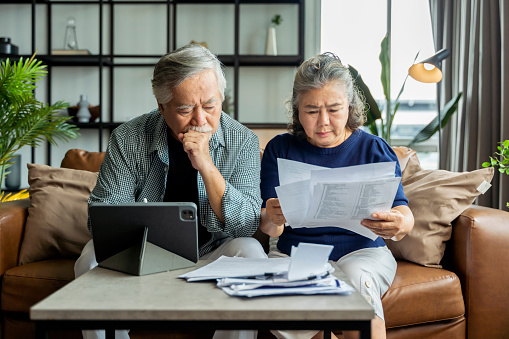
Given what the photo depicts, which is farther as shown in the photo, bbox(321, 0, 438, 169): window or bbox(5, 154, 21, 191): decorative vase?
bbox(321, 0, 438, 169): window

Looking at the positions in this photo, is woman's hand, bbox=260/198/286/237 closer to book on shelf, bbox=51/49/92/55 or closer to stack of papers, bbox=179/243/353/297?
stack of papers, bbox=179/243/353/297

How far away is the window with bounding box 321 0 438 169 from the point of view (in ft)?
14.7

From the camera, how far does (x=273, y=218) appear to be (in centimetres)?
151

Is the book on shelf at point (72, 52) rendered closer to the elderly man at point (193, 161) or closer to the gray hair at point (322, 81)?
the elderly man at point (193, 161)

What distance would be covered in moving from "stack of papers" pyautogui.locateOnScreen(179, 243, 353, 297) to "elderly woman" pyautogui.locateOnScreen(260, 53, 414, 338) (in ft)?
1.35

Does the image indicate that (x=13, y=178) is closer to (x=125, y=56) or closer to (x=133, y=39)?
(x=125, y=56)

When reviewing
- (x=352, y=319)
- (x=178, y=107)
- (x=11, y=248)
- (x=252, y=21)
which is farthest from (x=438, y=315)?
(x=252, y=21)

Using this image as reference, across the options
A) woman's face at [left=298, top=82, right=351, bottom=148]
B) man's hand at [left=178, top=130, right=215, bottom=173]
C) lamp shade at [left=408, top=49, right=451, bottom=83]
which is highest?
lamp shade at [left=408, top=49, right=451, bottom=83]

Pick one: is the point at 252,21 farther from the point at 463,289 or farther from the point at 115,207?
the point at 115,207

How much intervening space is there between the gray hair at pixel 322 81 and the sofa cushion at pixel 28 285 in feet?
3.27

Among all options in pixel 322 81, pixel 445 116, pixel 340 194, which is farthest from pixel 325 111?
pixel 445 116

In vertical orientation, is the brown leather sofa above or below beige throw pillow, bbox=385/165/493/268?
below

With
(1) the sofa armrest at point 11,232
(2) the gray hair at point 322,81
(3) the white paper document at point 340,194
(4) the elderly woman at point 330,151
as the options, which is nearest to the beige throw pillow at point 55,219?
(1) the sofa armrest at point 11,232

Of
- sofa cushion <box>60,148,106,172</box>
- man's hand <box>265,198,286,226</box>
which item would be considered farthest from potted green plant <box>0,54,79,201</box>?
man's hand <box>265,198,286,226</box>
